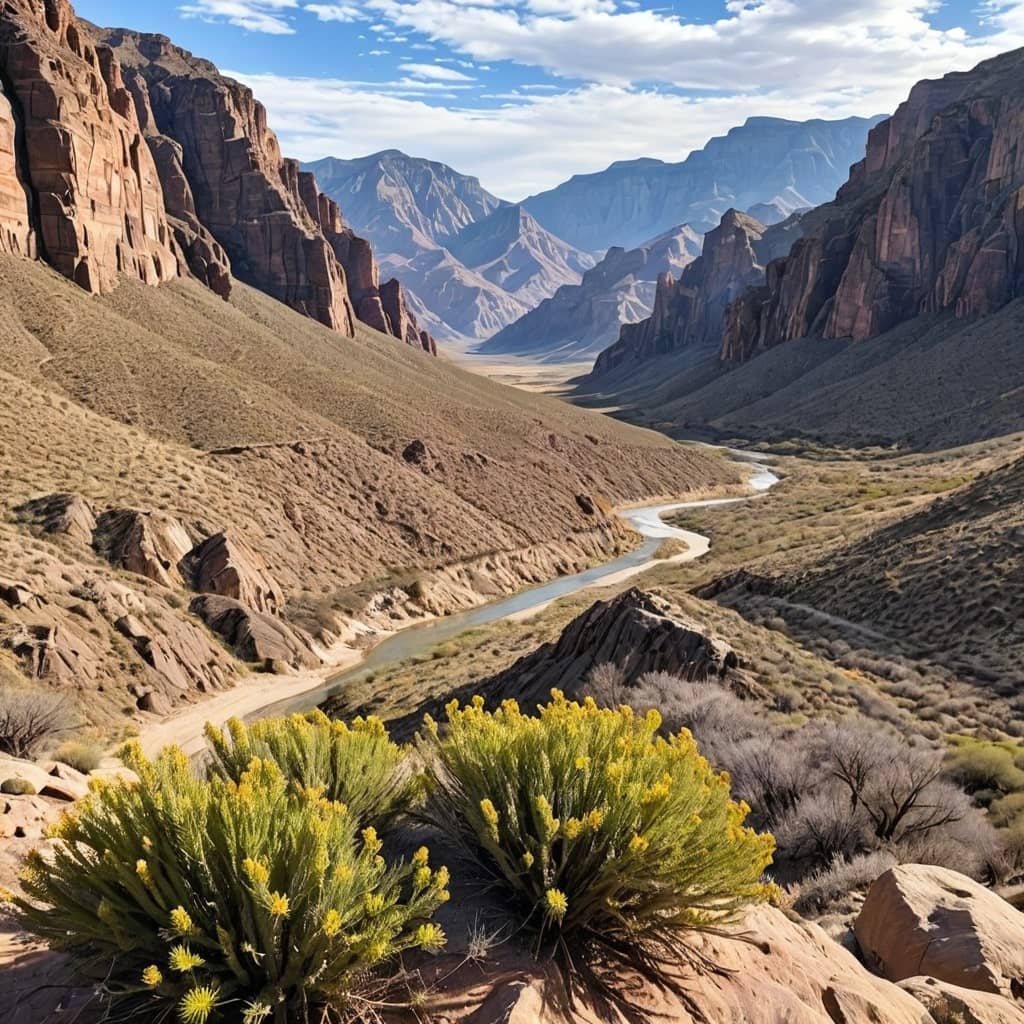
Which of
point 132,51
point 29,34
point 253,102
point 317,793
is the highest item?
point 132,51

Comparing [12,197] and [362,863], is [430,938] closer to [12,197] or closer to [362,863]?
[362,863]

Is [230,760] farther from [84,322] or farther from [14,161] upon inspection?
[14,161]

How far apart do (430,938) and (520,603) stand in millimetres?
42629

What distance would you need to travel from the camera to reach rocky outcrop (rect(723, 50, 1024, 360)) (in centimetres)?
12031

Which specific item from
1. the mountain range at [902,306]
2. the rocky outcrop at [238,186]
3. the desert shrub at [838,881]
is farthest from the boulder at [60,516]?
the mountain range at [902,306]

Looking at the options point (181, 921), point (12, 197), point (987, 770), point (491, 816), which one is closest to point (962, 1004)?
point (491, 816)

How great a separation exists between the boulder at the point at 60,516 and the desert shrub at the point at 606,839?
100.0 feet

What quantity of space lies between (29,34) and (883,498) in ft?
236

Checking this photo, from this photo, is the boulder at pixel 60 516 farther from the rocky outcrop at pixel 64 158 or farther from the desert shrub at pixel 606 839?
the rocky outcrop at pixel 64 158

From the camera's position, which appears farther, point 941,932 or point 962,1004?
point 941,932

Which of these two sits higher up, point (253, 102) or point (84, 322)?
point (253, 102)

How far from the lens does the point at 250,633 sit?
32.9 metres

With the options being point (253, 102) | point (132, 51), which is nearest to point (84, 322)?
point (253, 102)

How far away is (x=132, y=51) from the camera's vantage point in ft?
456
